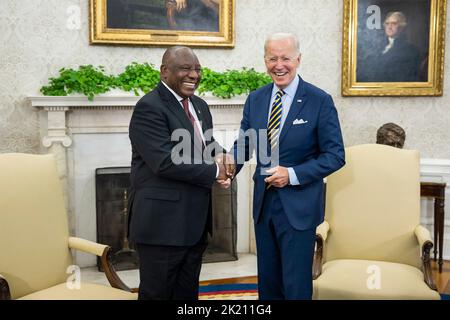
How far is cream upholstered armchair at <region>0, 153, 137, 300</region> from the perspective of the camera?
115 inches

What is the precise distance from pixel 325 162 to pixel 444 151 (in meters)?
4.06

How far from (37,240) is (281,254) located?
140cm

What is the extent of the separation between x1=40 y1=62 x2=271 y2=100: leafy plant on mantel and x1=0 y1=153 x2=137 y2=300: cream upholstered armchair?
2.16 m

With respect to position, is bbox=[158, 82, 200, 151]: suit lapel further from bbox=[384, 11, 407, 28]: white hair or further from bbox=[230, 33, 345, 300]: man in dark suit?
bbox=[384, 11, 407, 28]: white hair

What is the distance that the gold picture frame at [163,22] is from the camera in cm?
569

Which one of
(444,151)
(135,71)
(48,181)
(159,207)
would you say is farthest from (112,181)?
(444,151)

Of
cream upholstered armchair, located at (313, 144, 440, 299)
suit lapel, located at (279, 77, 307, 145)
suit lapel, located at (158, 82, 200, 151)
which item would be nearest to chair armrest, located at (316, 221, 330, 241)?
cream upholstered armchair, located at (313, 144, 440, 299)

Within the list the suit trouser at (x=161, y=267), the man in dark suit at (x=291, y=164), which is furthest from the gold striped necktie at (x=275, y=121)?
the suit trouser at (x=161, y=267)

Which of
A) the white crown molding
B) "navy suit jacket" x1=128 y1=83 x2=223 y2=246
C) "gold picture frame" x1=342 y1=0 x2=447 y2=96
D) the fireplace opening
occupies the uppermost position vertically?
"gold picture frame" x1=342 y1=0 x2=447 y2=96

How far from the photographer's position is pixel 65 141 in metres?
5.40

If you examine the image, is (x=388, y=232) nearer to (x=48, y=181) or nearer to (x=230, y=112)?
(x=48, y=181)

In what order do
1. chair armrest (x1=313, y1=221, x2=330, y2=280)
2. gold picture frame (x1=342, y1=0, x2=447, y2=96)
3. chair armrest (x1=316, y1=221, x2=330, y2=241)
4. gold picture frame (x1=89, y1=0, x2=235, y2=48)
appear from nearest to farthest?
chair armrest (x1=313, y1=221, x2=330, y2=280), chair armrest (x1=316, y1=221, x2=330, y2=241), gold picture frame (x1=89, y1=0, x2=235, y2=48), gold picture frame (x1=342, y1=0, x2=447, y2=96)

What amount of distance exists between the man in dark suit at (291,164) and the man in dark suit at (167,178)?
34cm

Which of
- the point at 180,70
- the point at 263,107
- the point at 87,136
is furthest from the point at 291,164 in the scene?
the point at 87,136
